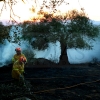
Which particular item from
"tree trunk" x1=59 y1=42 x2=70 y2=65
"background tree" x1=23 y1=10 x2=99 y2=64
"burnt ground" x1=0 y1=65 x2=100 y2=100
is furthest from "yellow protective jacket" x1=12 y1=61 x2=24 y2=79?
"tree trunk" x1=59 y1=42 x2=70 y2=65

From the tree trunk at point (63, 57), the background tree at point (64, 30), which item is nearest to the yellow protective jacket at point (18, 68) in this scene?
the background tree at point (64, 30)

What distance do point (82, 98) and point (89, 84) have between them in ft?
7.81

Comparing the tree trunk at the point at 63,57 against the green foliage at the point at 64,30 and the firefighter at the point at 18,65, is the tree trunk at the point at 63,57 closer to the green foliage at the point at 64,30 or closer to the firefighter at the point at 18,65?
the green foliage at the point at 64,30

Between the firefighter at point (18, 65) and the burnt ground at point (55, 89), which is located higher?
the firefighter at point (18, 65)

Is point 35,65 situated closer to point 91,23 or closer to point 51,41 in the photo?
point 51,41

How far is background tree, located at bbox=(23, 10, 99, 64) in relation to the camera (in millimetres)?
17672

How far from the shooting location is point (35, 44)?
18.4 meters

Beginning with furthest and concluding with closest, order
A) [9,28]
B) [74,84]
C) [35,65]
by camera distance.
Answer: [35,65] < [74,84] < [9,28]

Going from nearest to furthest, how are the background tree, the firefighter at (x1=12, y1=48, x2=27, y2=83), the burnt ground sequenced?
the burnt ground, the firefighter at (x1=12, y1=48, x2=27, y2=83), the background tree

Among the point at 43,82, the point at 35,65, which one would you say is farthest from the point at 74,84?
the point at 35,65

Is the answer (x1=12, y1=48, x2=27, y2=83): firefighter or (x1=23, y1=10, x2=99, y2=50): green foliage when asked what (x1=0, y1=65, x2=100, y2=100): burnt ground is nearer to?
(x1=12, y1=48, x2=27, y2=83): firefighter

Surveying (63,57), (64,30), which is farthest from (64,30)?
(63,57)

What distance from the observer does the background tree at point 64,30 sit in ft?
58.0

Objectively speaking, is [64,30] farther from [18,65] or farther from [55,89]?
[55,89]
